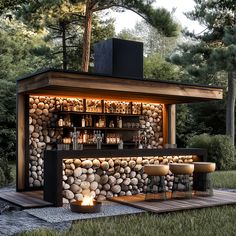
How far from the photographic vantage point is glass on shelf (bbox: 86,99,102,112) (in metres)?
10.3

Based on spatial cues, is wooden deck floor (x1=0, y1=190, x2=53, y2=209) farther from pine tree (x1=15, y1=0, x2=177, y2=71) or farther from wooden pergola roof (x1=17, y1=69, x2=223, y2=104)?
pine tree (x1=15, y1=0, x2=177, y2=71)

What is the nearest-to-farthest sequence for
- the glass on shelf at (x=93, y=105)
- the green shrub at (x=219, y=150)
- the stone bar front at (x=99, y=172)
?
the stone bar front at (x=99, y=172) < the glass on shelf at (x=93, y=105) < the green shrub at (x=219, y=150)

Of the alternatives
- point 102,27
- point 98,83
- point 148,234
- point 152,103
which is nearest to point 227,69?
point 152,103

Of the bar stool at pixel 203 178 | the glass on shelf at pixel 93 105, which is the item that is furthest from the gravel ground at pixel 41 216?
the glass on shelf at pixel 93 105

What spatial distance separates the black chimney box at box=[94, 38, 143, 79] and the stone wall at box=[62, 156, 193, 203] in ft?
6.34

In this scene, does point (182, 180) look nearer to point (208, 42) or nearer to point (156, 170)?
point (156, 170)

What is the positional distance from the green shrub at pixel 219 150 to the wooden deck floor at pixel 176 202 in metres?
6.36

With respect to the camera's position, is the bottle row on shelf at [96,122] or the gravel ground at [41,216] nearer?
the gravel ground at [41,216]

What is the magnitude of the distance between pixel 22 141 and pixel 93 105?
187 centimetres

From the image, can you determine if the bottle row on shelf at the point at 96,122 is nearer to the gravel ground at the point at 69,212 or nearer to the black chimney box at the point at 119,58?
the black chimney box at the point at 119,58

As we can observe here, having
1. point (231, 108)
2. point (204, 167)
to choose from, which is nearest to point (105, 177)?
point (204, 167)

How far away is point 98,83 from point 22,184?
9.07 feet

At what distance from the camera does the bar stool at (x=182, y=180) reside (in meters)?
8.12

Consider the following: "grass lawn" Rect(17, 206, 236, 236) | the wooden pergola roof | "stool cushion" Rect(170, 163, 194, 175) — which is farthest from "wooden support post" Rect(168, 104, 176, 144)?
"grass lawn" Rect(17, 206, 236, 236)
